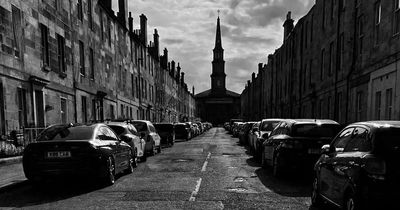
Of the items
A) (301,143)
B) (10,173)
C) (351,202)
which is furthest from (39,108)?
(351,202)

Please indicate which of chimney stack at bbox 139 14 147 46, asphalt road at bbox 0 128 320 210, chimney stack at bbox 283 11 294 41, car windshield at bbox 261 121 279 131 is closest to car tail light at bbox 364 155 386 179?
asphalt road at bbox 0 128 320 210

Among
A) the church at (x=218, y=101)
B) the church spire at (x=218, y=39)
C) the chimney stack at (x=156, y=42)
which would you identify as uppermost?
the church spire at (x=218, y=39)

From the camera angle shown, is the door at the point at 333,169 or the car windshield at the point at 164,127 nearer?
the door at the point at 333,169

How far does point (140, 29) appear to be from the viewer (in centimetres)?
4328

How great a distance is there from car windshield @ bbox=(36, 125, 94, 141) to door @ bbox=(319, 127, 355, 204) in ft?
17.3

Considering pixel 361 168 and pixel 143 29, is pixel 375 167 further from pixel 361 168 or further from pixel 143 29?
pixel 143 29

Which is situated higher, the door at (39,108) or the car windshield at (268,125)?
the door at (39,108)

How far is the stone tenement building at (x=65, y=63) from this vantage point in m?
14.1

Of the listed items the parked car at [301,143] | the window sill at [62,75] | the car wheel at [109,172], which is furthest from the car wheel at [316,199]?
the window sill at [62,75]

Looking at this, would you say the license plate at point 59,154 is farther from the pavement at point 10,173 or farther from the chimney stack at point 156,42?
the chimney stack at point 156,42

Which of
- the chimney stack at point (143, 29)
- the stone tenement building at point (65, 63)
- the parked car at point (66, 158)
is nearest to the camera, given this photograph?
the parked car at point (66, 158)

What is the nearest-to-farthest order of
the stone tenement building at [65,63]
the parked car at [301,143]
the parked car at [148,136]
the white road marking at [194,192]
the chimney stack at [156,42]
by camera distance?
the white road marking at [194,192] → the parked car at [301,143] → the stone tenement building at [65,63] → the parked car at [148,136] → the chimney stack at [156,42]

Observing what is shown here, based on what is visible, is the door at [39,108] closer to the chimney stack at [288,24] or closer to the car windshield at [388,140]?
the car windshield at [388,140]

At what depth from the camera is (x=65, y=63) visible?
19406 mm
